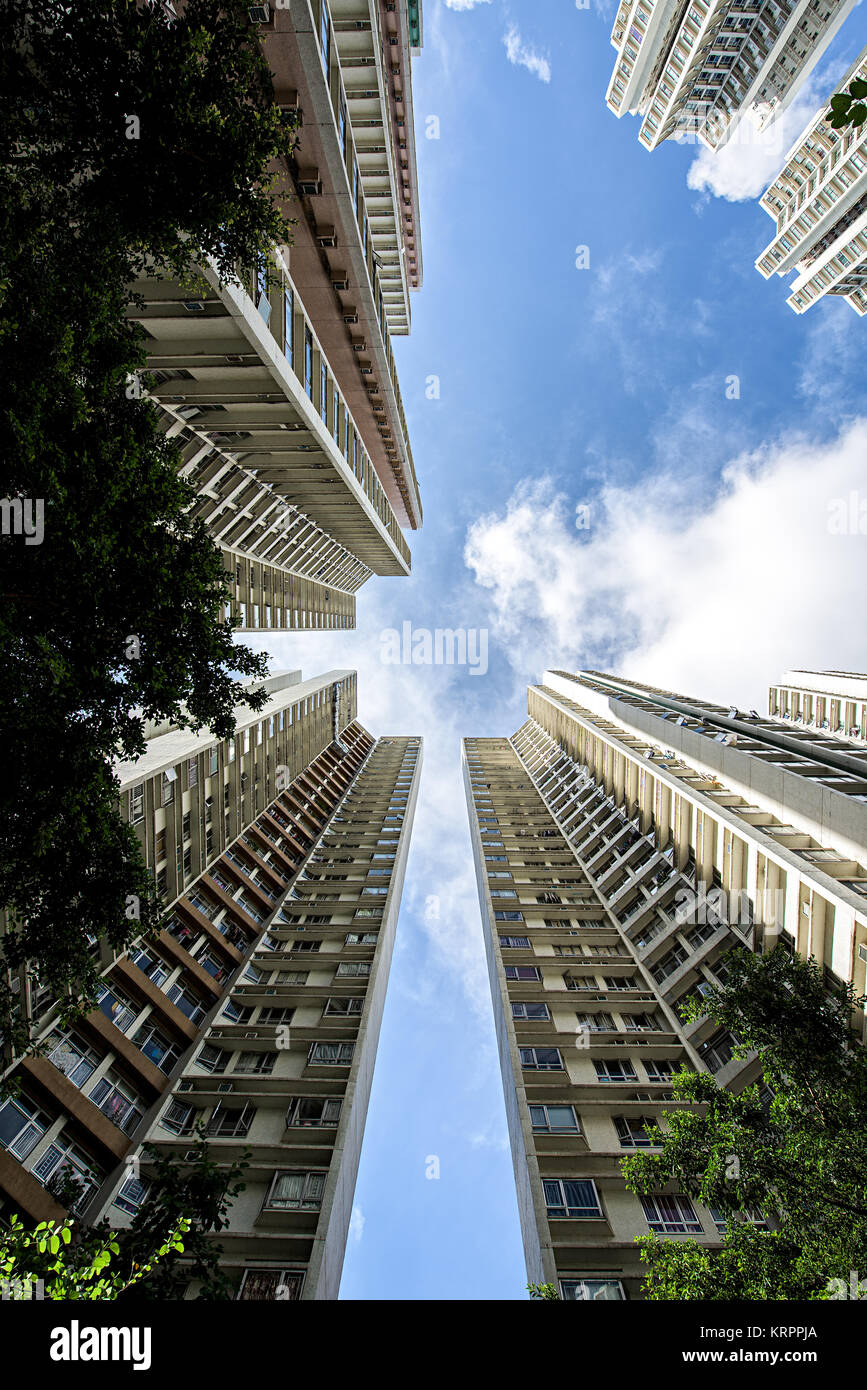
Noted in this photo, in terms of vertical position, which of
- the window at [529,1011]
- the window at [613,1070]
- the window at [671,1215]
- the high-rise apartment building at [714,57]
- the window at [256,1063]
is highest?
the high-rise apartment building at [714,57]

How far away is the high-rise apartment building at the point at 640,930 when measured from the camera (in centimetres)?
1647

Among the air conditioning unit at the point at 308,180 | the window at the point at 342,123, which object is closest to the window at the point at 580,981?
the air conditioning unit at the point at 308,180

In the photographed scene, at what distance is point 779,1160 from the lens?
34.1ft

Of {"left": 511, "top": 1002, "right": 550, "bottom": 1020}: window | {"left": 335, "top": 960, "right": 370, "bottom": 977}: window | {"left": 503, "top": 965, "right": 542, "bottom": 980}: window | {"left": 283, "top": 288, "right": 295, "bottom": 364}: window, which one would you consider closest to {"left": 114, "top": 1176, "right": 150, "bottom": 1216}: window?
{"left": 335, "top": 960, "right": 370, "bottom": 977}: window

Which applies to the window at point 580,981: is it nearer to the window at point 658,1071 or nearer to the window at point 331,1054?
the window at point 658,1071

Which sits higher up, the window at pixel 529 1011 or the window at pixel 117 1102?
the window at pixel 117 1102

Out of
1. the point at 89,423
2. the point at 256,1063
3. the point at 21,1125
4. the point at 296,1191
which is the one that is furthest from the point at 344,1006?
the point at 89,423

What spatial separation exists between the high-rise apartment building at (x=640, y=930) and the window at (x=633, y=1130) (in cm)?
6

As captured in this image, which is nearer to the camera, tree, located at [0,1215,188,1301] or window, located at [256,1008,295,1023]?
tree, located at [0,1215,188,1301]

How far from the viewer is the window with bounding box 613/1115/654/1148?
61.3 feet

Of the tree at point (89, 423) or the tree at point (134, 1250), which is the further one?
the tree at point (89, 423)

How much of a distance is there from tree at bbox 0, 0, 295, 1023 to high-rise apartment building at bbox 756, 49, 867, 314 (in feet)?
356

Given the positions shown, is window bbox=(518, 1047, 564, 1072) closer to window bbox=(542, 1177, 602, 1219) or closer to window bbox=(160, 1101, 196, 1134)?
window bbox=(542, 1177, 602, 1219)

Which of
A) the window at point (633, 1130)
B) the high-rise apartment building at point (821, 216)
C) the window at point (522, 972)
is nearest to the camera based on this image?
the window at point (633, 1130)
